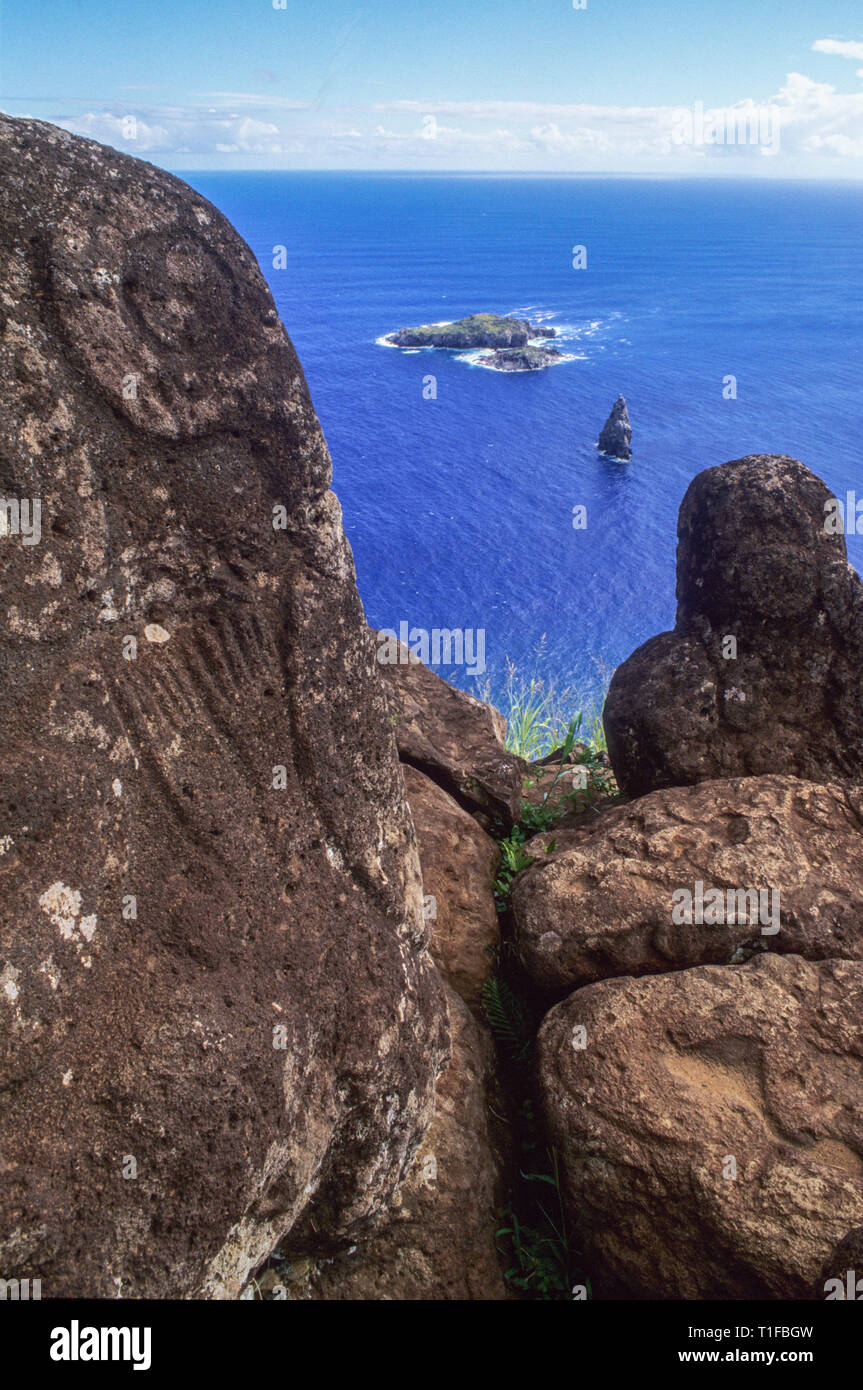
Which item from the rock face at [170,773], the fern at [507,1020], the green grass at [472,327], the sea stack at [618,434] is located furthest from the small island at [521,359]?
the rock face at [170,773]

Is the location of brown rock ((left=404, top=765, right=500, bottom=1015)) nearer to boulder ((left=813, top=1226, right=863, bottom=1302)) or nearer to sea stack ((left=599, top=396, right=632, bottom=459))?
boulder ((left=813, top=1226, right=863, bottom=1302))

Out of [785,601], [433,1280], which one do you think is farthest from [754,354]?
[433,1280]

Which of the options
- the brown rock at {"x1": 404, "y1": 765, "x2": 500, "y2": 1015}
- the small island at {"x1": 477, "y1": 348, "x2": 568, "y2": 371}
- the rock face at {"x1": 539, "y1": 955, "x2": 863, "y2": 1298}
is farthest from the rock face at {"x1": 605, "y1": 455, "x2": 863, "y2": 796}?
the small island at {"x1": 477, "y1": 348, "x2": 568, "y2": 371}

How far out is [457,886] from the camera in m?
6.78

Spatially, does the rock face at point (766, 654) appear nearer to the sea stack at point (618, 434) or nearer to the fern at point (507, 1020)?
the fern at point (507, 1020)

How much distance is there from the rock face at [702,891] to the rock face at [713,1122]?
12.9 inches

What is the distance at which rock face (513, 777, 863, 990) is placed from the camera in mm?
5938

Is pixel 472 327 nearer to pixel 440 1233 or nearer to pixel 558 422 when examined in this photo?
pixel 558 422

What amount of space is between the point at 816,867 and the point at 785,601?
7.03 feet

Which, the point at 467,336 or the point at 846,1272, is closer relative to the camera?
the point at 846,1272

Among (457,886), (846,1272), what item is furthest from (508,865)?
(846,1272)

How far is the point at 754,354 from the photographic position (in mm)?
68188

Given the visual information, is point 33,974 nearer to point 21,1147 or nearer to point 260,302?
point 21,1147

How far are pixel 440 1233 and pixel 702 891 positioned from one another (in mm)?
2594
